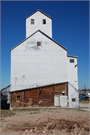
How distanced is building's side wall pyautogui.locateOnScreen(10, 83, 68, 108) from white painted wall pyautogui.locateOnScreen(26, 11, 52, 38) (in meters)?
10.6

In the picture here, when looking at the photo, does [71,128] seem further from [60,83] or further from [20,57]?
[20,57]

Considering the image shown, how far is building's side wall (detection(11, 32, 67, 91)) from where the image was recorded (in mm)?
25500

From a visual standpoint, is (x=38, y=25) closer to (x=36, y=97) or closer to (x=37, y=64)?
(x=37, y=64)

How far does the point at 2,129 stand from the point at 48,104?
13103 millimetres

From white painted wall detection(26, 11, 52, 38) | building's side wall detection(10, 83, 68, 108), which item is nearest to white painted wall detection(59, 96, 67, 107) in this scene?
building's side wall detection(10, 83, 68, 108)

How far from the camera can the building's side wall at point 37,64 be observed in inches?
1004

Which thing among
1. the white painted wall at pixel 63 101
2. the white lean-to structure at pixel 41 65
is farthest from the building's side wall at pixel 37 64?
Result: the white painted wall at pixel 63 101

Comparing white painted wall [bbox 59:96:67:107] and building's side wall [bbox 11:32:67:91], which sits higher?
building's side wall [bbox 11:32:67:91]

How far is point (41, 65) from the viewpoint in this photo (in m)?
26.0

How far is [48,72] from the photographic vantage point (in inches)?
1020

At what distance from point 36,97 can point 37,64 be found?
5.42m

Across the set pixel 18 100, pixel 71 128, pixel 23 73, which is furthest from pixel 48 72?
pixel 71 128

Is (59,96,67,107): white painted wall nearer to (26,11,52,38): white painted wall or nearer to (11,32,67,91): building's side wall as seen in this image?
(11,32,67,91): building's side wall

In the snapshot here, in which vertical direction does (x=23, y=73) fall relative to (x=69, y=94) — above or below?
above
